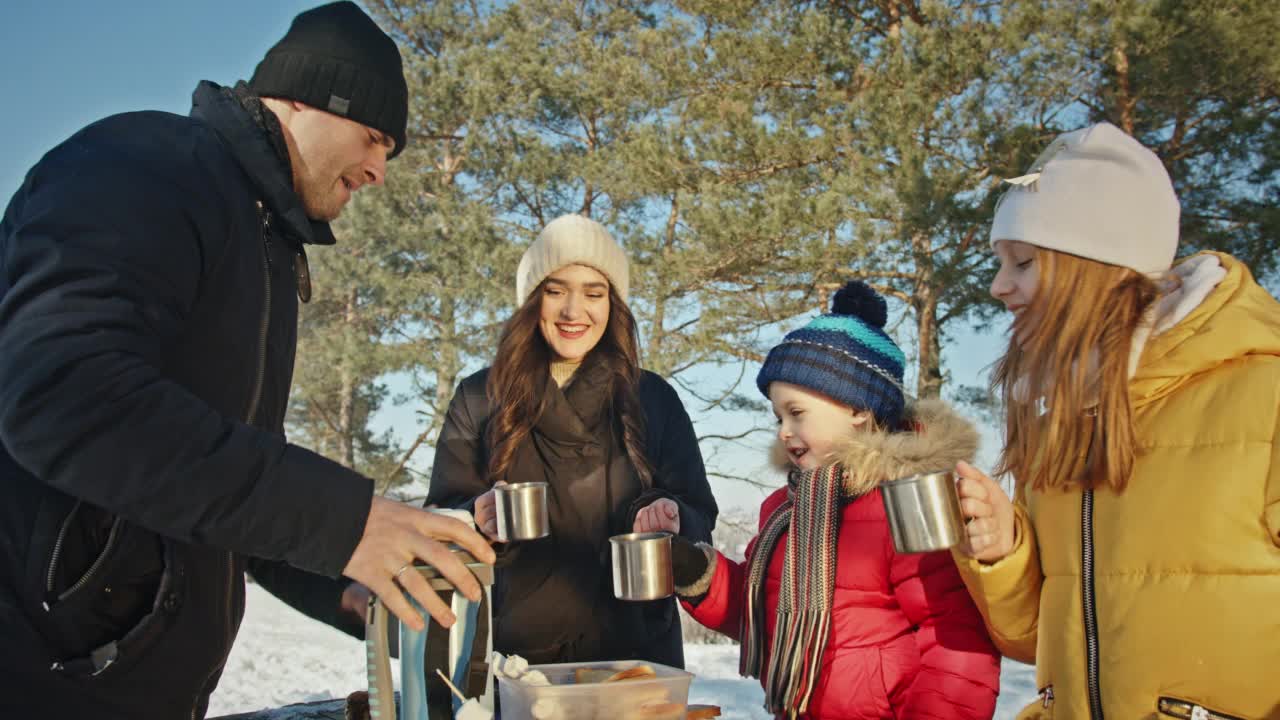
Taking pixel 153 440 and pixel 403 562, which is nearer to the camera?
pixel 153 440

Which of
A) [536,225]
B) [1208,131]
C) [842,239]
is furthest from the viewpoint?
[536,225]

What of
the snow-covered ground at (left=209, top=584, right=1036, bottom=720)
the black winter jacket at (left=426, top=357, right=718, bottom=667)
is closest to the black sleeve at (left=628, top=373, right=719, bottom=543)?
the black winter jacket at (left=426, top=357, right=718, bottom=667)

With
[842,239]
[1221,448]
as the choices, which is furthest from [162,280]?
[842,239]

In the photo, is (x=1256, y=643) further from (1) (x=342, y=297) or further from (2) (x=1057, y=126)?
(1) (x=342, y=297)

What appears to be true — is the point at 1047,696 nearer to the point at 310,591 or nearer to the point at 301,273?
the point at 310,591

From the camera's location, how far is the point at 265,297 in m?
1.58

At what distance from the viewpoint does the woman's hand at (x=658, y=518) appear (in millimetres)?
2576

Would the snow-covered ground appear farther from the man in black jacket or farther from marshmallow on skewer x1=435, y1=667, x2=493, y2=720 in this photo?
the man in black jacket

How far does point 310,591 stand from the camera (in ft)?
6.08

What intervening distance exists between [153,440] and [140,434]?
A: 0.02 m

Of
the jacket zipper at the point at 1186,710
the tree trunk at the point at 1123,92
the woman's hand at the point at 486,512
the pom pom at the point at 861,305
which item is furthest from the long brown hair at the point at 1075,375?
the tree trunk at the point at 1123,92

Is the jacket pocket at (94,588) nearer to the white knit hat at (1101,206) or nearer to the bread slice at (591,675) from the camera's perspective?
the bread slice at (591,675)

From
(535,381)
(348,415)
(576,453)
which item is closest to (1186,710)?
(576,453)

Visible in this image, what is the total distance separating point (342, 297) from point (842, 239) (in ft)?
37.5
